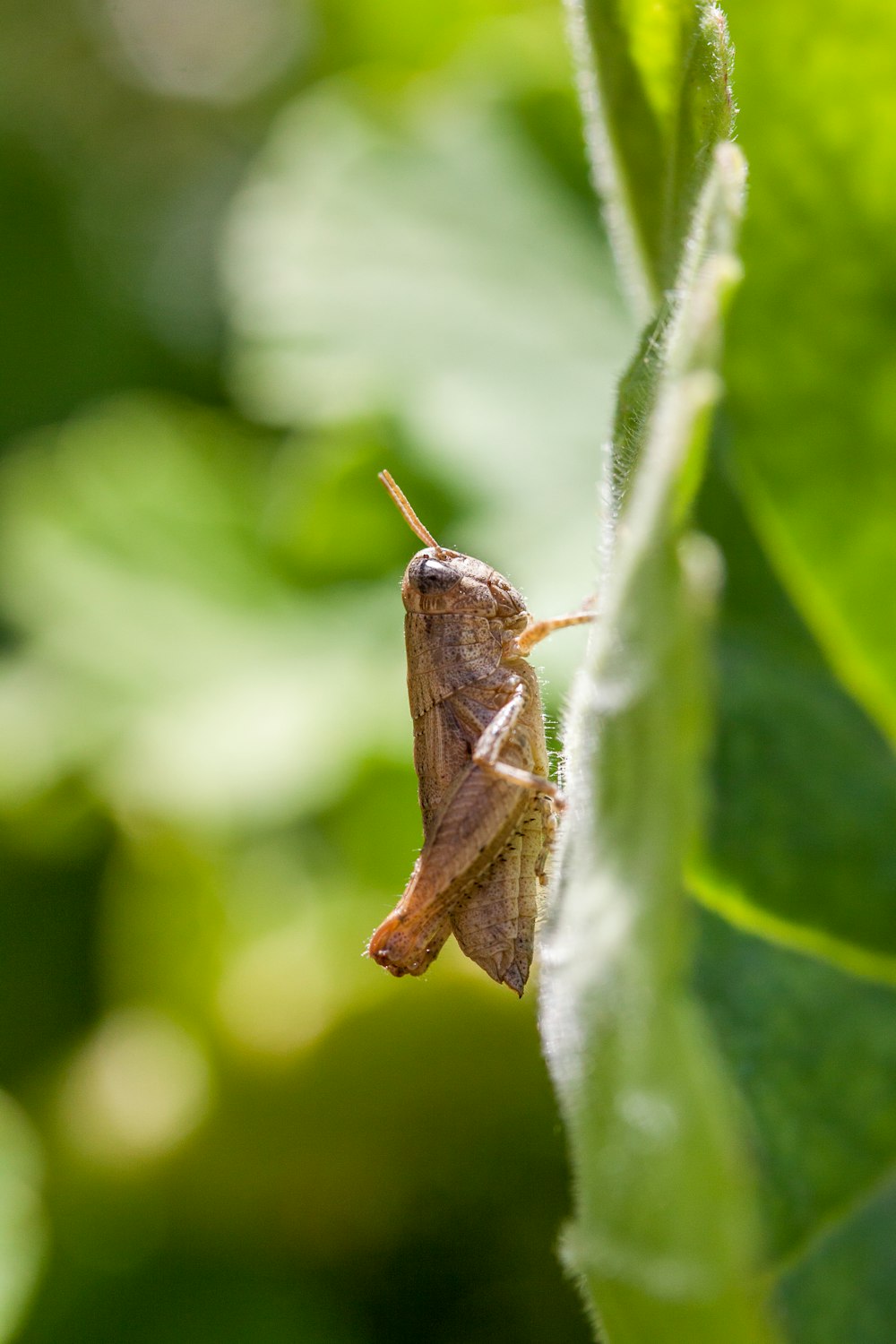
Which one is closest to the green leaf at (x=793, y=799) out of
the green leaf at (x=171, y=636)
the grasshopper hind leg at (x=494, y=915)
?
the grasshopper hind leg at (x=494, y=915)

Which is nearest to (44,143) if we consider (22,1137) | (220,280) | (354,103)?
(220,280)

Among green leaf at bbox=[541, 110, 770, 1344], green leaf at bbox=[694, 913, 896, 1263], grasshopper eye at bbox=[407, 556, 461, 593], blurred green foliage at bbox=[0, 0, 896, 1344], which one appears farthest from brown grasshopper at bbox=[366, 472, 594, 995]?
green leaf at bbox=[541, 110, 770, 1344]

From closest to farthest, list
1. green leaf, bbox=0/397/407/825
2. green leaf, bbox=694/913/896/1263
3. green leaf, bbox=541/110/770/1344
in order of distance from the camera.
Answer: green leaf, bbox=541/110/770/1344 < green leaf, bbox=694/913/896/1263 < green leaf, bbox=0/397/407/825

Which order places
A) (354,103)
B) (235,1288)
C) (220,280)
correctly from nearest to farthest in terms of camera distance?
(235,1288)
(354,103)
(220,280)

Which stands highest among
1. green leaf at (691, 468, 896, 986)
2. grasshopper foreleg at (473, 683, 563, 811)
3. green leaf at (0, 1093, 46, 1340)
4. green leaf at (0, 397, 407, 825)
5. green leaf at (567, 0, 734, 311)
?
green leaf at (567, 0, 734, 311)

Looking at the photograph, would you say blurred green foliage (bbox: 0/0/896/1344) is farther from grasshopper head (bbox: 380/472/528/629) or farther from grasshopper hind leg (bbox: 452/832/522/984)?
grasshopper head (bbox: 380/472/528/629)

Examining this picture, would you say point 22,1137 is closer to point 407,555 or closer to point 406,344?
point 407,555

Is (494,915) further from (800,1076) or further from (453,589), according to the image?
(800,1076)

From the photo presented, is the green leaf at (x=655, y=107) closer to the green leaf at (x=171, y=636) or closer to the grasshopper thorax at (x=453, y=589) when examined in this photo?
the grasshopper thorax at (x=453, y=589)
